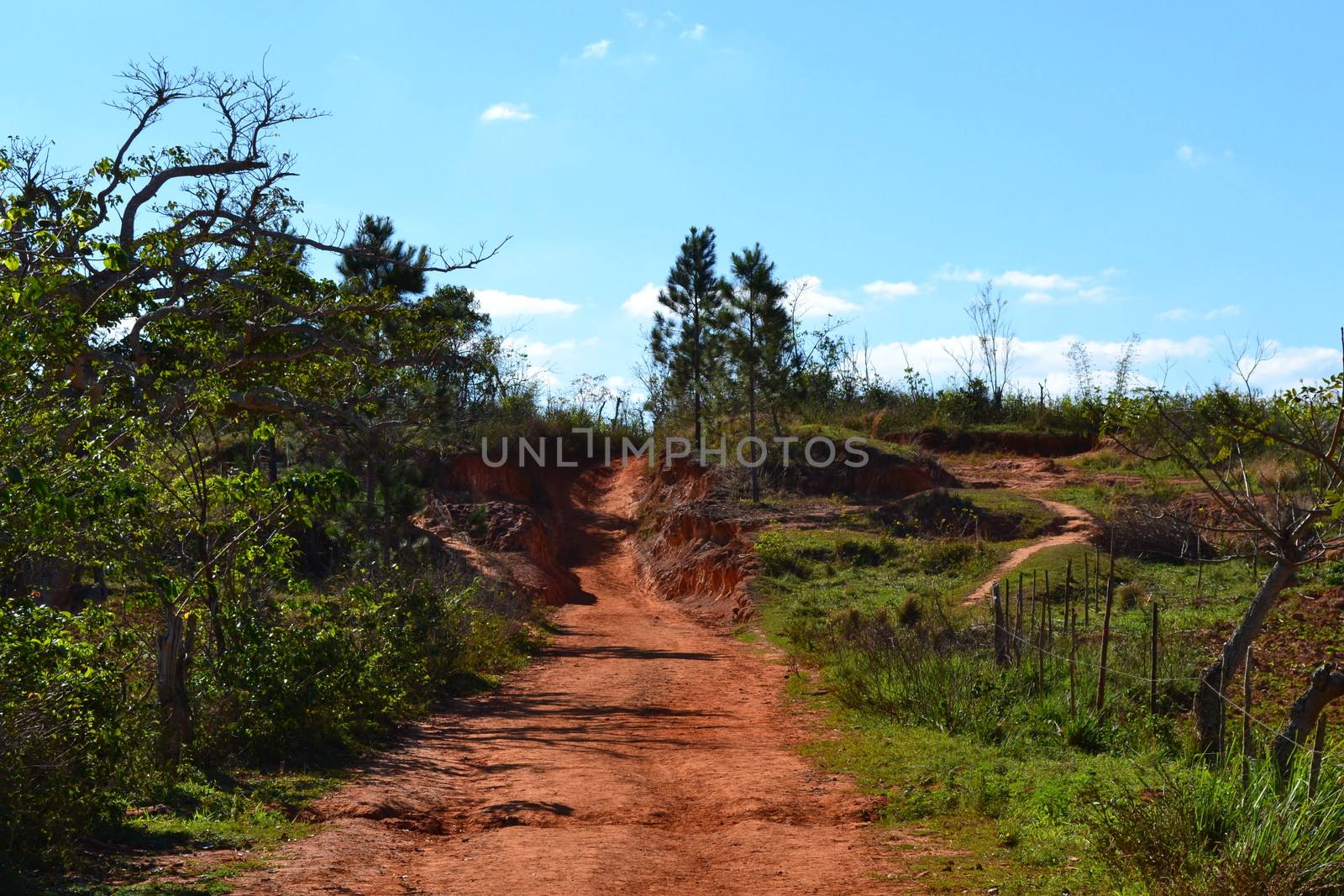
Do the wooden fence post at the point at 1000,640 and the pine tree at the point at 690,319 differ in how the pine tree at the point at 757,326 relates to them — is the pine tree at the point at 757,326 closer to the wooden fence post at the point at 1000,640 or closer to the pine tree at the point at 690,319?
the pine tree at the point at 690,319

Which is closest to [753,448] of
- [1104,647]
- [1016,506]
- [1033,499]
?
[1033,499]

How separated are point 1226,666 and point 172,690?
8.03 metres

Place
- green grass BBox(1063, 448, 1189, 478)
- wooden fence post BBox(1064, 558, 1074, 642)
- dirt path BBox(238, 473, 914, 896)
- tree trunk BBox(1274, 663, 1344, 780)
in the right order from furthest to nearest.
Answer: green grass BBox(1063, 448, 1189, 478)
wooden fence post BBox(1064, 558, 1074, 642)
dirt path BBox(238, 473, 914, 896)
tree trunk BBox(1274, 663, 1344, 780)

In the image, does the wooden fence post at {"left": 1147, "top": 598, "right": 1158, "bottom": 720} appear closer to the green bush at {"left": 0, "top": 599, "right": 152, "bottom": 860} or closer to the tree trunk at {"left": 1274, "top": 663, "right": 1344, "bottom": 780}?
the tree trunk at {"left": 1274, "top": 663, "right": 1344, "bottom": 780}

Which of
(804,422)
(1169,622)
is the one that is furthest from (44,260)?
(804,422)

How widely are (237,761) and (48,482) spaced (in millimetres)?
4291

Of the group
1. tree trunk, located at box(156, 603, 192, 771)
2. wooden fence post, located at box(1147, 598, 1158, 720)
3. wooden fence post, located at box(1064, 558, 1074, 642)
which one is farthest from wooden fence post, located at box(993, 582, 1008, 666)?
Answer: tree trunk, located at box(156, 603, 192, 771)

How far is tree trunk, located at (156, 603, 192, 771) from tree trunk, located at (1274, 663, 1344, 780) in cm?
791

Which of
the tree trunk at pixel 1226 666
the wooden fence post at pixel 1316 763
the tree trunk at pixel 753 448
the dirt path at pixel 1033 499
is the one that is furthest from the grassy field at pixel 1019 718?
the tree trunk at pixel 753 448

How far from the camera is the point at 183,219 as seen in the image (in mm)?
12805

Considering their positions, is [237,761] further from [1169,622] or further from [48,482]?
[1169,622]

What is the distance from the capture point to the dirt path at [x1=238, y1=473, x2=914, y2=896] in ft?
22.0

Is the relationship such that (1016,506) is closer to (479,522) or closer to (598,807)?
(479,522)

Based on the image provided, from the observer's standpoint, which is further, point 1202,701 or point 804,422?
point 804,422
